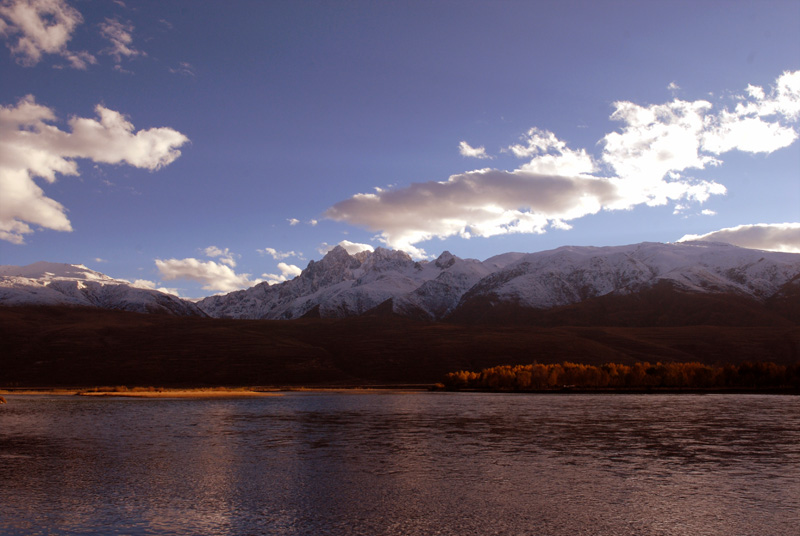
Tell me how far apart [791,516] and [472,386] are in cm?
14305

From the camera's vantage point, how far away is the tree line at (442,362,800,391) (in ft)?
520

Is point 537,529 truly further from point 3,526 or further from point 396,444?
point 396,444

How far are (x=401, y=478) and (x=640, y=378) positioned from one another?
5548 inches

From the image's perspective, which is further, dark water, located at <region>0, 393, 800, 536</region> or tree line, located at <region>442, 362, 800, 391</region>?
tree line, located at <region>442, 362, 800, 391</region>

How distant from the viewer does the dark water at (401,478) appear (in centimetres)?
2584

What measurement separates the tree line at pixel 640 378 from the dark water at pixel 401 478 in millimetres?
98631

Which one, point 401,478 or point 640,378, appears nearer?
point 401,478

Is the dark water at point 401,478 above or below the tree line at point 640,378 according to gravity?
above

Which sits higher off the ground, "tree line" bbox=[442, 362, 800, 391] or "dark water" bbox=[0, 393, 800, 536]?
"dark water" bbox=[0, 393, 800, 536]

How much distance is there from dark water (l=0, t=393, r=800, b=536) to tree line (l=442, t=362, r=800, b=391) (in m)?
98.6

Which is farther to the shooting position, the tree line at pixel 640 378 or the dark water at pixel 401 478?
the tree line at pixel 640 378

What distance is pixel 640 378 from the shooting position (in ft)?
534

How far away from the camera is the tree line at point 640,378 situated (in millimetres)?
158375

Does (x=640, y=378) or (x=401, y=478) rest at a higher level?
(x=401, y=478)
